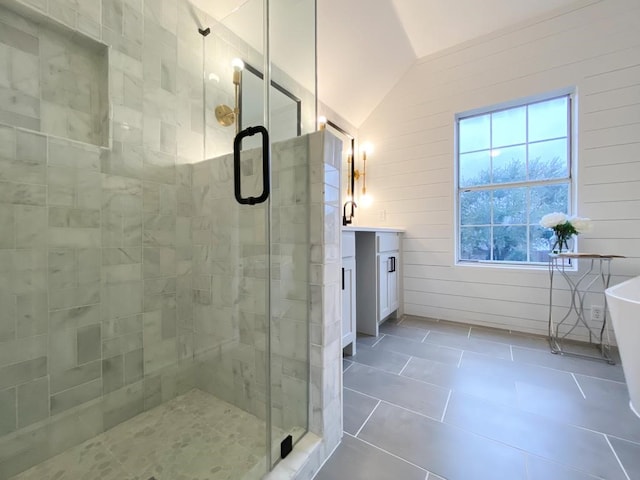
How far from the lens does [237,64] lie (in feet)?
5.71

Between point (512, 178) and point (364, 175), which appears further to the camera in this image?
point (364, 175)

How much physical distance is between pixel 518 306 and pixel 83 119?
3.28 meters

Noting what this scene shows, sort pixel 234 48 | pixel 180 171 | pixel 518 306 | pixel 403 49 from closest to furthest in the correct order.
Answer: pixel 180 171, pixel 234 48, pixel 518 306, pixel 403 49

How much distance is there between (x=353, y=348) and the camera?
1.95 metres

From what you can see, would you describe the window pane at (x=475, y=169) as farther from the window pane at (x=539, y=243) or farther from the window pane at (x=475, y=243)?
the window pane at (x=539, y=243)

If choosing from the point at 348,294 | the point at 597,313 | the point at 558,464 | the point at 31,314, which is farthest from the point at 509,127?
the point at 31,314

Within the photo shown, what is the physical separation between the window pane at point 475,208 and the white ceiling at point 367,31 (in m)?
1.46

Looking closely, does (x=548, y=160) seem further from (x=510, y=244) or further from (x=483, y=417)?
(x=483, y=417)

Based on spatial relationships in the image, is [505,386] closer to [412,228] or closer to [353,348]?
[353,348]

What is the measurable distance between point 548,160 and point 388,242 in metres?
1.58

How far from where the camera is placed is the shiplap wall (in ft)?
6.52

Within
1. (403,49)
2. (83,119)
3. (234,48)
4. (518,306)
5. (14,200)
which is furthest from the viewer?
(403,49)

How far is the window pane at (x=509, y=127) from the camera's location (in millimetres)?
2447

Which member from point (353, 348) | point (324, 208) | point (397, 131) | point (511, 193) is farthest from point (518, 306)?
→ point (324, 208)
